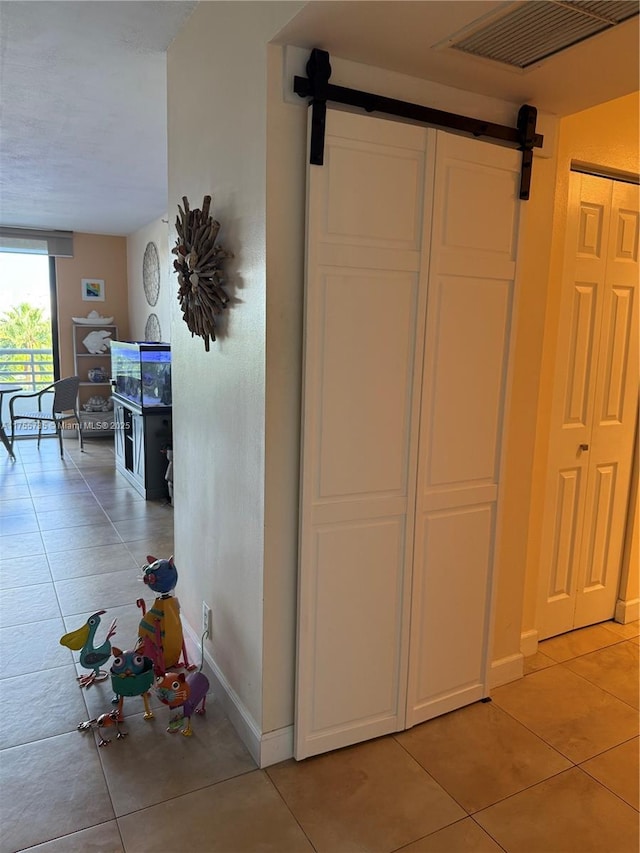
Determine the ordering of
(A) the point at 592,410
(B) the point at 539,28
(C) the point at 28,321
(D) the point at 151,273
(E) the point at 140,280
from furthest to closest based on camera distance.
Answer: (C) the point at 28,321 → (E) the point at 140,280 → (D) the point at 151,273 → (A) the point at 592,410 → (B) the point at 539,28

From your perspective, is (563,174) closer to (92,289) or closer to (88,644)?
(88,644)

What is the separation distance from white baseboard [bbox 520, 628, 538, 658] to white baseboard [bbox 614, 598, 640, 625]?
0.61m

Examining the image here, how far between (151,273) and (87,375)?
188 centimetres

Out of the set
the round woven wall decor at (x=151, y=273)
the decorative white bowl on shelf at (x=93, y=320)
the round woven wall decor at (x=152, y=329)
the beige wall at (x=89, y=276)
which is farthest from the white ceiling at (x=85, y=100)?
the decorative white bowl on shelf at (x=93, y=320)

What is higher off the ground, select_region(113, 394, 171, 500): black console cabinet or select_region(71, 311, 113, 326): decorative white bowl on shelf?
select_region(71, 311, 113, 326): decorative white bowl on shelf

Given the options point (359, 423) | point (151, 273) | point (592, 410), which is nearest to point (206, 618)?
point (359, 423)

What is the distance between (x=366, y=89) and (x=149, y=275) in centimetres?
536

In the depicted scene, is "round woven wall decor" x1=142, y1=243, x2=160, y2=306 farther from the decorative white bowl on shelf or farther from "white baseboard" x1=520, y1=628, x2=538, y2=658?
"white baseboard" x1=520, y1=628, x2=538, y2=658

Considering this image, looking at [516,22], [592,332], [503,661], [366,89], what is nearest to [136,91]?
[366,89]

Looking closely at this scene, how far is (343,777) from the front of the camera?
195 centimetres

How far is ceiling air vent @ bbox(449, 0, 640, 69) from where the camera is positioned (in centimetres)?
152

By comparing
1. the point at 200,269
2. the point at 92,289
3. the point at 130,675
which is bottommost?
the point at 130,675

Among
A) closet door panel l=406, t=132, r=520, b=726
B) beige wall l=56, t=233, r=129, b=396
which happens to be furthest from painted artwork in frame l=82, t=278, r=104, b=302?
closet door panel l=406, t=132, r=520, b=726

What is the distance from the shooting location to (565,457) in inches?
109
